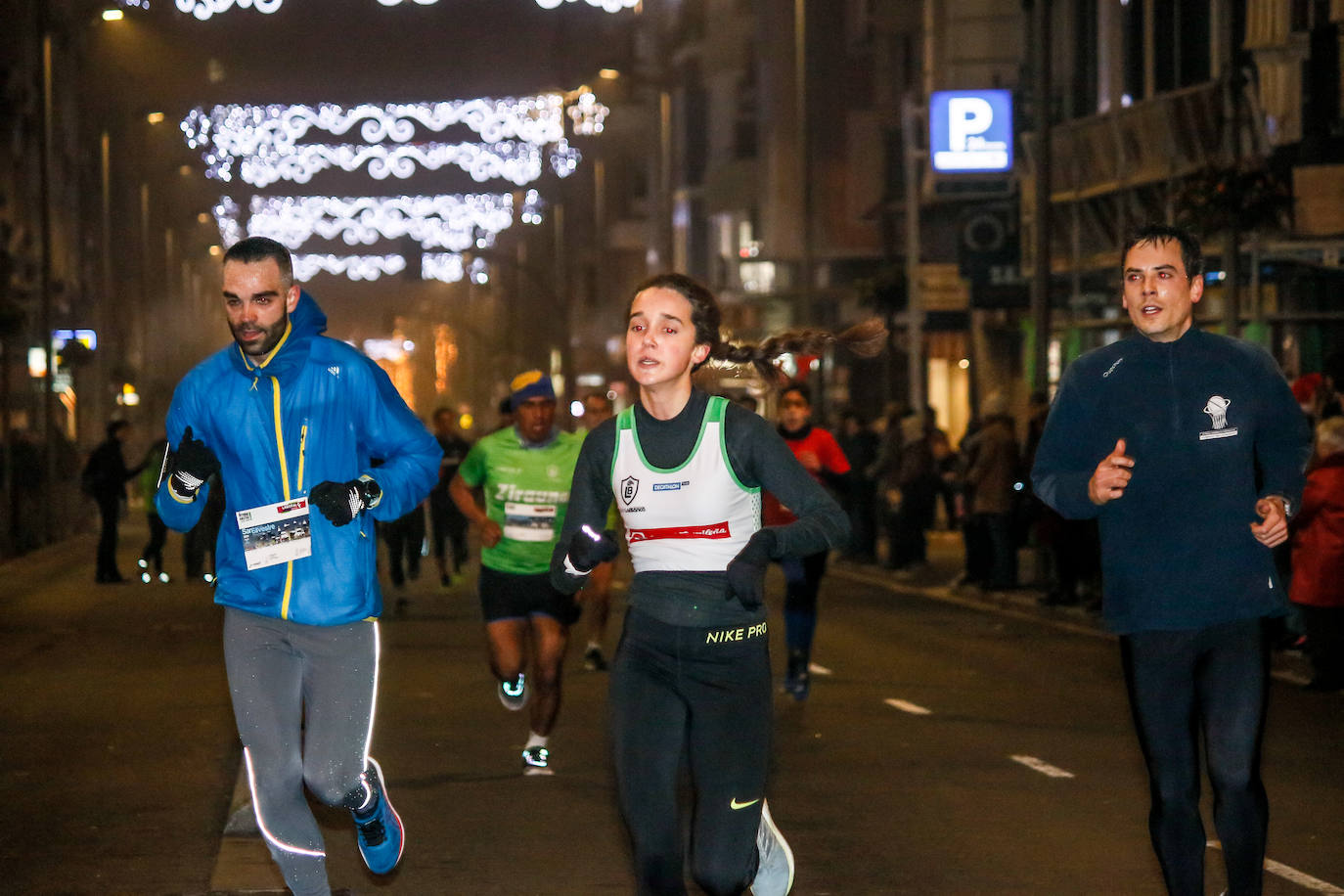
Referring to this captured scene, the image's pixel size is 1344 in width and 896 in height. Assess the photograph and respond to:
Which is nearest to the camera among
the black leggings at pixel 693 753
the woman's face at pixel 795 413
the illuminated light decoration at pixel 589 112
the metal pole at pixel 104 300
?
the black leggings at pixel 693 753

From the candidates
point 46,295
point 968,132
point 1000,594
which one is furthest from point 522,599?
point 46,295

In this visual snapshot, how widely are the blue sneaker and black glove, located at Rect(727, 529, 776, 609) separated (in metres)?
1.62

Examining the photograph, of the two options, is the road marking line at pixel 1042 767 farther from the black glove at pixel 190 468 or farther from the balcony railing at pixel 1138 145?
the balcony railing at pixel 1138 145

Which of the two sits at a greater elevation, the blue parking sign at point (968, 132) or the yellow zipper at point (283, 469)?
the blue parking sign at point (968, 132)

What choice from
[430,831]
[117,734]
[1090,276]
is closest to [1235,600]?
[430,831]

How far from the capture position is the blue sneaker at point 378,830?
6441mm

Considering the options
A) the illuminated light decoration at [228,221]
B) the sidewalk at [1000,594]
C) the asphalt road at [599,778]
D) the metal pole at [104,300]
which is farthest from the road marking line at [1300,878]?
the illuminated light decoration at [228,221]

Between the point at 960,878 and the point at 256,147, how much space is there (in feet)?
234

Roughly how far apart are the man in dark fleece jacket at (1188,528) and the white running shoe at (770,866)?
3.31 ft

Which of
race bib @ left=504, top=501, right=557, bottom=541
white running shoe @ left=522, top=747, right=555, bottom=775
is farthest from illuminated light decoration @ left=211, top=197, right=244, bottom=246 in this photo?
white running shoe @ left=522, top=747, right=555, bottom=775

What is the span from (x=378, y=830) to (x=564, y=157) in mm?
83951

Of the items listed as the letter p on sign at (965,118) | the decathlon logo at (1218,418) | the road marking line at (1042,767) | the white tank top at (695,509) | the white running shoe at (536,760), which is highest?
the letter p on sign at (965,118)

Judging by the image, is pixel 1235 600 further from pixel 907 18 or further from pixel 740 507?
pixel 907 18

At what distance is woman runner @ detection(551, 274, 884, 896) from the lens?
5398mm
